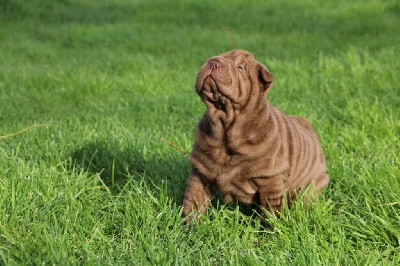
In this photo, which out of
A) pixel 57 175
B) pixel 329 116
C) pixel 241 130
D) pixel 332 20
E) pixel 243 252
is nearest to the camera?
pixel 243 252

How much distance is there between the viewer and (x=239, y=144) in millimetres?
3041

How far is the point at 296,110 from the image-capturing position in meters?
5.34

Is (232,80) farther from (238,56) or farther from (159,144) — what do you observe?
(159,144)

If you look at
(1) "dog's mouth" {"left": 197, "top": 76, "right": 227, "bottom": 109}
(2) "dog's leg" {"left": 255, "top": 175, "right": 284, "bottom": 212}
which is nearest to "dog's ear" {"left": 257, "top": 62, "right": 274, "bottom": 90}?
(1) "dog's mouth" {"left": 197, "top": 76, "right": 227, "bottom": 109}

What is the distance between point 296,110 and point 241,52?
2412 millimetres

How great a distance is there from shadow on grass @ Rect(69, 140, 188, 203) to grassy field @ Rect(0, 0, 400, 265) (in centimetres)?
1

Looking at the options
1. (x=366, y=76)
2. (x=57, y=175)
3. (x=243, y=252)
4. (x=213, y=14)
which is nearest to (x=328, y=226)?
(x=243, y=252)

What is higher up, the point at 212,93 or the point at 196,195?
the point at 212,93

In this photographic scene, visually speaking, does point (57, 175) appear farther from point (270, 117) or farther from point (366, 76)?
point (366, 76)

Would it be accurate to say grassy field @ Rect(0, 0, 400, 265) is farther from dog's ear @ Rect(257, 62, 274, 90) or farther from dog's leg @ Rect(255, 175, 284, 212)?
dog's ear @ Rect(257, 62, 274, 90)

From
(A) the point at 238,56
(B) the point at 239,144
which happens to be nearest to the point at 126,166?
(B) the point at 239,144

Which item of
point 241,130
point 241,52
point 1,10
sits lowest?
point 1,10

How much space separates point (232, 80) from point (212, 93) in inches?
4.9

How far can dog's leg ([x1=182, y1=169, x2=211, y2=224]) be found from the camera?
3154mm
